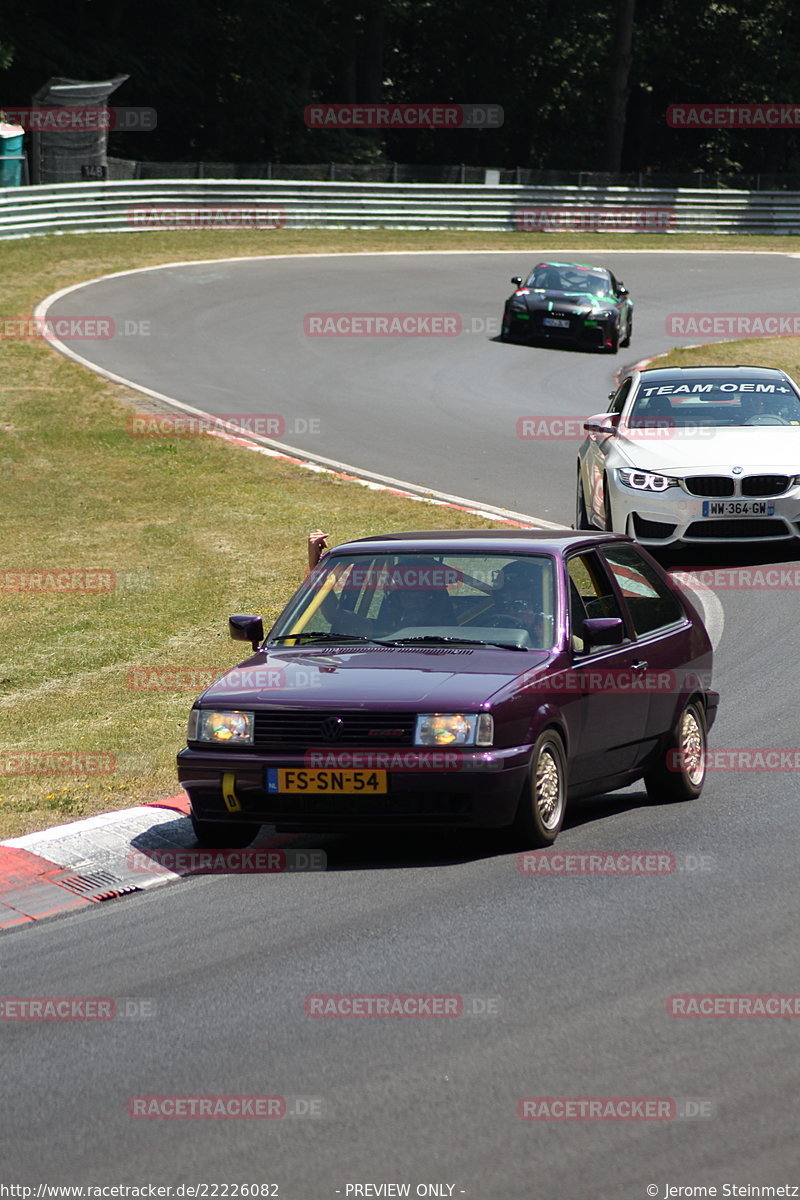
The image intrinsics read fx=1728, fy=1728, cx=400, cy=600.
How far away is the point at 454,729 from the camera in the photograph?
765 centimetres

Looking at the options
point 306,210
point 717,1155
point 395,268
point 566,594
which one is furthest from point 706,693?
point 306,210

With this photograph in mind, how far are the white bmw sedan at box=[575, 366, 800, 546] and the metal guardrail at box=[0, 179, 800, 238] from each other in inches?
1039

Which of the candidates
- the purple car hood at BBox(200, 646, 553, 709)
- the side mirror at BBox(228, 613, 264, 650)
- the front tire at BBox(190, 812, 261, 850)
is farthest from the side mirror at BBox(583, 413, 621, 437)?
the front tire at BBox(190, 812, 261, 850)

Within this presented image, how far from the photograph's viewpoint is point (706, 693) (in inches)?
376

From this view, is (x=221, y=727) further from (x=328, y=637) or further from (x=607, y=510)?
(x=607, y=510)

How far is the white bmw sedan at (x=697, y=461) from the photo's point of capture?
15484mm

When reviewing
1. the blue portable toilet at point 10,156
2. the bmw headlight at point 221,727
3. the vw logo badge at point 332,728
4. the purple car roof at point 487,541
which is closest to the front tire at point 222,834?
the bmw headlight at point 221,727

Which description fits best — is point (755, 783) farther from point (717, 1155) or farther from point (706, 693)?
point (717, 1155)

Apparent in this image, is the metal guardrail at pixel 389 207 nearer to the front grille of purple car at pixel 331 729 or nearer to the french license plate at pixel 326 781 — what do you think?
the front grille of purple car at pixel 331 729

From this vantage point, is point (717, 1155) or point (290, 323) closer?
point (717, 1155)

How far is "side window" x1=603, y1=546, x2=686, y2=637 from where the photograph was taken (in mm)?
9195

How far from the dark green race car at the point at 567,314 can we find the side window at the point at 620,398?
14354 millimetres

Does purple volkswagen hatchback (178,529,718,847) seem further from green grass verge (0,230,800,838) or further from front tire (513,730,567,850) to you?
green grass verge (0,230,800,838)

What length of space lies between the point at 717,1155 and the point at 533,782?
10.0 feet
